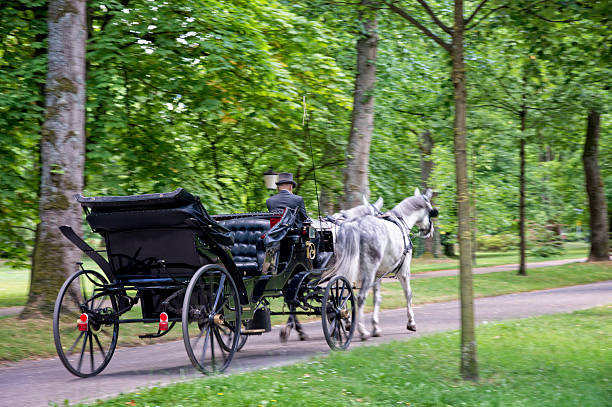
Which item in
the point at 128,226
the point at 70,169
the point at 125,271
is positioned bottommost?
the point at 125,271

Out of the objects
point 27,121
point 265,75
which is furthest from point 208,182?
point 27,121

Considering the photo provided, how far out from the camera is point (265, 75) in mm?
14773

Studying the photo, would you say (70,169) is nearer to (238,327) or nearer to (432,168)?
(238,327)

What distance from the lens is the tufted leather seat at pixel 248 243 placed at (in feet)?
A: 31.6

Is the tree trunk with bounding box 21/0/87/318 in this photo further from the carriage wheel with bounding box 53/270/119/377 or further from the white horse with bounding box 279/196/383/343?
the white horse with bounding box 279/196/383/343

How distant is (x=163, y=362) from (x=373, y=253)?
3982 millimetres

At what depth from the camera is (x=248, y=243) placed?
32.8ft

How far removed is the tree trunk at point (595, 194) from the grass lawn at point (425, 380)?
2031 centimetres

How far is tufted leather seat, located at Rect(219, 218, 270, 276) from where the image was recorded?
380 inches

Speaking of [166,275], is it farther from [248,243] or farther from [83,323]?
[248,243]

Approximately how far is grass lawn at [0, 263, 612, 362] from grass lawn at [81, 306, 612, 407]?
4018 mm

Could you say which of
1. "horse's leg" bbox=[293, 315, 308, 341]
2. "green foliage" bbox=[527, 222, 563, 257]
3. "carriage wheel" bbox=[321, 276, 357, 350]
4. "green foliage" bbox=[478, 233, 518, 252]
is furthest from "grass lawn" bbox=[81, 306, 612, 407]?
"green foliage" bbox=[478, 233, 518, 252]

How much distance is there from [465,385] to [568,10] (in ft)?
16.9

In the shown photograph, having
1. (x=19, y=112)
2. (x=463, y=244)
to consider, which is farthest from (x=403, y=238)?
(x=19, y=112)
